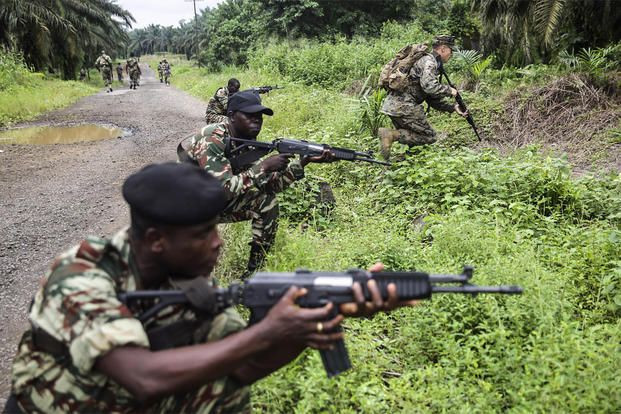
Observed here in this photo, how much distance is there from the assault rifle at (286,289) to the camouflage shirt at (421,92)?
4.95m

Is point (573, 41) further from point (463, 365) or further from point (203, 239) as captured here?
point (203, 239)

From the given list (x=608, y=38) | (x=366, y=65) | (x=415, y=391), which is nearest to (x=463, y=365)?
(x=415, y=391)

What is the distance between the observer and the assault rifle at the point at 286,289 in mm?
1668

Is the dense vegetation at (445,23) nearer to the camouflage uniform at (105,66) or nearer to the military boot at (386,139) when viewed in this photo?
the military boot at (386,139)

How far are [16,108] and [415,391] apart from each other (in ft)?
44.6

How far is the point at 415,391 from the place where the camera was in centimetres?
260

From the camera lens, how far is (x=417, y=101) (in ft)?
21.5

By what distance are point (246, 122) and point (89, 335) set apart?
107 inches

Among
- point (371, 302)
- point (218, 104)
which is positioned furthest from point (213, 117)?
point (371, 302)

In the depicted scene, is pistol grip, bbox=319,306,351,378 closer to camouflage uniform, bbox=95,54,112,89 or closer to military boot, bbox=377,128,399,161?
military boot, bbox=377,128,399,161

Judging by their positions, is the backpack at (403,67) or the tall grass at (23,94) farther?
the tall grass at (23,94)

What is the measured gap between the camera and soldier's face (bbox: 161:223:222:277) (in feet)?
5.35

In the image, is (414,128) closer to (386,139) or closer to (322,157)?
(386,139)

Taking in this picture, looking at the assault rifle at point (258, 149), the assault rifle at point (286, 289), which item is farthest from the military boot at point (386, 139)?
the assault rifle at point (286, 289)
